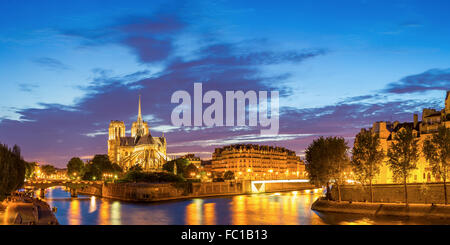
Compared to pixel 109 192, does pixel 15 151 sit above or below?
above

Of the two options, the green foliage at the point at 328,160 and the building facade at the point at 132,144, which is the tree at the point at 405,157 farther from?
the building facade at the point at 132,144

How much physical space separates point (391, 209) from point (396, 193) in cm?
334

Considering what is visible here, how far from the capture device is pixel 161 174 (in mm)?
97500

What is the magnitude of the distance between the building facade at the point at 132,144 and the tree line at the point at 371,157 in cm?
8920

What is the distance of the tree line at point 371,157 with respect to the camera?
40.1m

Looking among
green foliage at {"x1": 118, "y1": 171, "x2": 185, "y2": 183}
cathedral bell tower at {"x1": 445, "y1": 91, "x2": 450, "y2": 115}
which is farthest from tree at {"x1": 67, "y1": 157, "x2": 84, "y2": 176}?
cathedral bell tower at {"x1": 445, "y1": 91, "x2": 450, "y2": 115}

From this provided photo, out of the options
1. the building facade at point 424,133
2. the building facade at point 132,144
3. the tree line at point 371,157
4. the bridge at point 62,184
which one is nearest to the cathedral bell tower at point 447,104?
the building facade at point 424,133

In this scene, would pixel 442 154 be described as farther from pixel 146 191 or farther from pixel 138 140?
pixel 138 140

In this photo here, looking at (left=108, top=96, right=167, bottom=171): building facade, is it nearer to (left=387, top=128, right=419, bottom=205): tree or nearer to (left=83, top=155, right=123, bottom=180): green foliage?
(left=83, top=155, right=123, bottom=180): green foliage

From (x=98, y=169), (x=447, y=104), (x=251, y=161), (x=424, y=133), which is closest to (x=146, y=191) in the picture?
(x=424, y=133)
